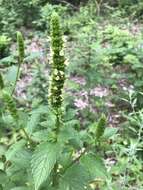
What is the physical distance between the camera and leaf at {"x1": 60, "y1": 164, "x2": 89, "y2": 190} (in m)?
2.06

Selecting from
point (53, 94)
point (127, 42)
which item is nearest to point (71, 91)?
point (127, 42)

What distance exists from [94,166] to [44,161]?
0.22 meters

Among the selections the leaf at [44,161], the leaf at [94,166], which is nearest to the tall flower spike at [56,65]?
the leaf at [44,161]

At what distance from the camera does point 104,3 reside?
24.5 ft

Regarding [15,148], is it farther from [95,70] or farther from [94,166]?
[95,70]

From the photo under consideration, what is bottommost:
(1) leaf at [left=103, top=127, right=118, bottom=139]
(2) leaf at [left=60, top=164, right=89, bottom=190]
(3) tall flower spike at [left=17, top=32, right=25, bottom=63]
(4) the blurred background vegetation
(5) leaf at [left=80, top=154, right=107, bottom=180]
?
(4) the blurred background vegetation

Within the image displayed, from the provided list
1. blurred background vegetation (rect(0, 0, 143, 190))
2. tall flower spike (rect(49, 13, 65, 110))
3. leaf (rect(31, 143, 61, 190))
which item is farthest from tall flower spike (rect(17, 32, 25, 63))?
blurred background vegetation (rect(0, 0, 143, 190))

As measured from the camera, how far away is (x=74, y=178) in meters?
2.07

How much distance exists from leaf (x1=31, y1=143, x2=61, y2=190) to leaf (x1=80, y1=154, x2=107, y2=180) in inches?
5.8

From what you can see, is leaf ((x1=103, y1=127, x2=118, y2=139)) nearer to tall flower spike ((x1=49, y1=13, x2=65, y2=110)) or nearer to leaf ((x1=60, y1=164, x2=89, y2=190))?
leaf ((x1=60, y1=164, x2=89, y2=190))

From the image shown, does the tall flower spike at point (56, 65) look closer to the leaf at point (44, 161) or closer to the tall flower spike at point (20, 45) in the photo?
the leaf at point (44, 161)

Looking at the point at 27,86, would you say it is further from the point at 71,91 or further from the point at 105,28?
the point at 105,28

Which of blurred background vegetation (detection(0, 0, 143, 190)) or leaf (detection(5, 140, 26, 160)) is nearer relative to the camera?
leaf (detection(5, 140, 26, 160))

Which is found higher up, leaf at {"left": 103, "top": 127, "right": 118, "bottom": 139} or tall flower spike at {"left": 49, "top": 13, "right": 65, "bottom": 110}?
tall flower spike at {"left": 49, "top": 13, "right": 65, "bottom": 110}
